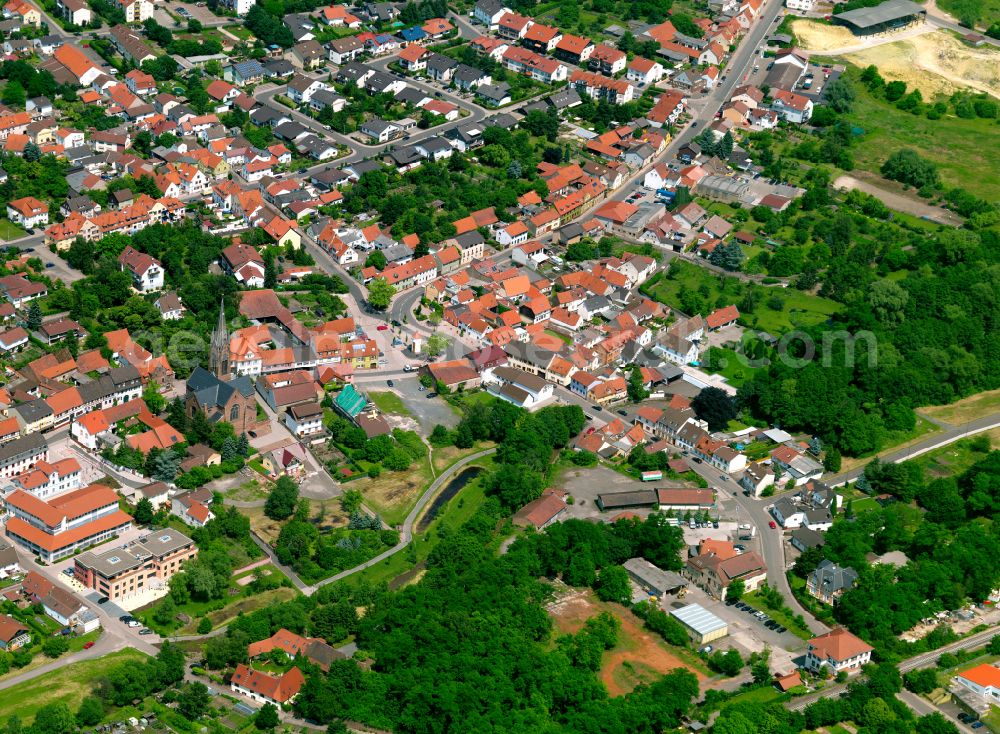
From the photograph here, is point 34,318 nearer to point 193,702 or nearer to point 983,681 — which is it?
point 193,702

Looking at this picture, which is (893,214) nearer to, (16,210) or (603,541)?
(603,541)

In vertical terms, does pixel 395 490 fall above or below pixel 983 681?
below

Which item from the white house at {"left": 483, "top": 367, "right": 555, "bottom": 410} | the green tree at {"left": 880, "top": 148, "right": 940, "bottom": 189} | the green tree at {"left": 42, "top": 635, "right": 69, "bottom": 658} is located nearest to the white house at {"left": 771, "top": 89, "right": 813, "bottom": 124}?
the green tree at {"left": 880, "top": 148, "right": 940, "bottom": 189}

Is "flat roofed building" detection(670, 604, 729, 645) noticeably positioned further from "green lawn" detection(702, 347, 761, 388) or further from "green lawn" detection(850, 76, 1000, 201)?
"green lawn" detection(850, 76, 1000, 201)

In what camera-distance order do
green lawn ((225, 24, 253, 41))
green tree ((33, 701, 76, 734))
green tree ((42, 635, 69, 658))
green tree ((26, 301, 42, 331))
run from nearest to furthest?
green tree ((33, 701, 76, 734))
green tree ((42, 635, 69, 658))
green tree ((26, 301, 42, 331))
green lawn ((225, 24, 253, 41))

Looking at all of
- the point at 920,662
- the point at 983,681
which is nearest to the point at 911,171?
the point at 920,662
